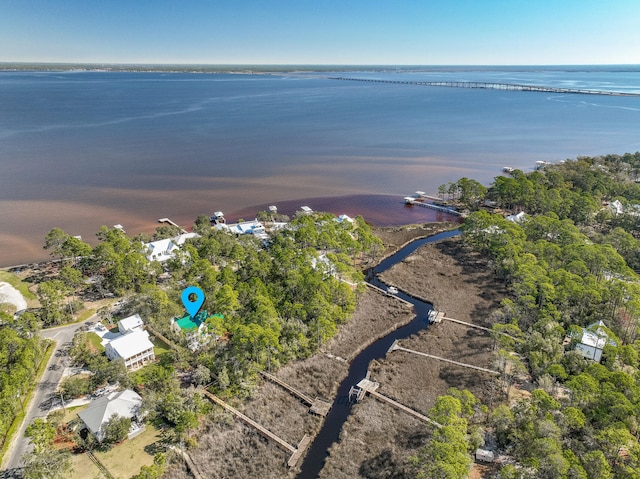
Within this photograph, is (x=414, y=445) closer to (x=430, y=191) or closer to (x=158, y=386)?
(x=158, y=386)

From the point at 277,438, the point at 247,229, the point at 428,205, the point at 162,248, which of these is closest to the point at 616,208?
the point at 428,205

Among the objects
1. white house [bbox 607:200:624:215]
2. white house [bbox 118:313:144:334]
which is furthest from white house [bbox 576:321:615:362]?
white house [bbox 118:313:144:334]

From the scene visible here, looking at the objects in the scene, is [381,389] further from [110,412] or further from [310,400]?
[110,412]

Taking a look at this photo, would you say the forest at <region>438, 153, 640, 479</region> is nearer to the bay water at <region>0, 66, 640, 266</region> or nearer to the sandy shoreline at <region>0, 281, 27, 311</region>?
the bay water at <region>0, 66, 640, 266</region>

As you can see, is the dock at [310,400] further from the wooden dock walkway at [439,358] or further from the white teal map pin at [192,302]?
the white teal map pin at [192,302]

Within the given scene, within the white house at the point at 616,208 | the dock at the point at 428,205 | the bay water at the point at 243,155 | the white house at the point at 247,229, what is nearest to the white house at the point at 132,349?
the white house at the point at 247,229

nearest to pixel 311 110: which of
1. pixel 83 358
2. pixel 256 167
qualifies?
pixel 256 167
